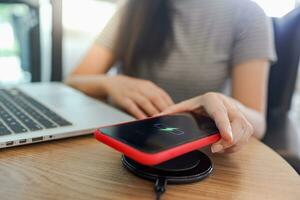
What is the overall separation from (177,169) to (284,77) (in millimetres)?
667

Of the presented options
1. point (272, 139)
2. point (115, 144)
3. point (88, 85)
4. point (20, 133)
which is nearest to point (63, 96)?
point (88, 85)

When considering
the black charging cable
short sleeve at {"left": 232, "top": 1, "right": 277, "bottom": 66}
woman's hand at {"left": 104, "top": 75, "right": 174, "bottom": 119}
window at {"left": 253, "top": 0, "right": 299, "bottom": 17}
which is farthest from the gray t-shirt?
the black charging cable

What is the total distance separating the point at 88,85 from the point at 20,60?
0.28 metres

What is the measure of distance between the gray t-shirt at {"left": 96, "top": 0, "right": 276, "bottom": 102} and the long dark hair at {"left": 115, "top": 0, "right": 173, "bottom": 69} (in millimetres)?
21

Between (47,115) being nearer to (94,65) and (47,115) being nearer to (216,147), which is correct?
(216,147)

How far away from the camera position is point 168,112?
0.57 m

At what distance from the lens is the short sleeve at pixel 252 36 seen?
33.6 inches

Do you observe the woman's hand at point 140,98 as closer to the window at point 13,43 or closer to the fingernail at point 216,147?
the fingernail at point 216,147

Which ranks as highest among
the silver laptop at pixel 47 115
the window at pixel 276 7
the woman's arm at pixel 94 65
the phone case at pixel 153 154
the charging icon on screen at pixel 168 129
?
the window at pixel 276 7

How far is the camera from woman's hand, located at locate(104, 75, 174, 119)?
0.65m

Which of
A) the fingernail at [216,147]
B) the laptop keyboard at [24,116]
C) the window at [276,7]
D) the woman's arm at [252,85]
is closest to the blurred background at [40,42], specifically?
the window at [276,7]

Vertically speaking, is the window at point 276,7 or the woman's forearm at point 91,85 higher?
the window at point 276,7

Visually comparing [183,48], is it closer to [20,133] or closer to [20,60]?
[20,60]

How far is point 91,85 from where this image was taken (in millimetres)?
827
